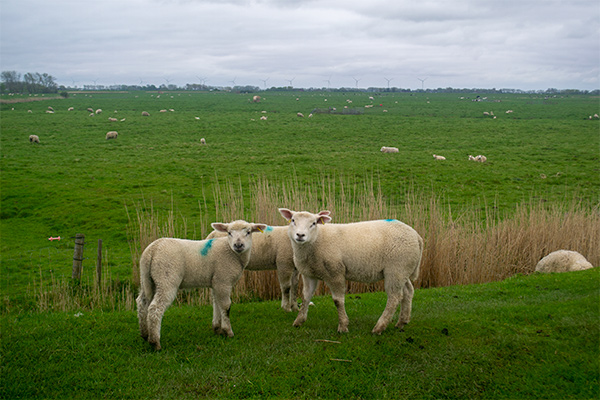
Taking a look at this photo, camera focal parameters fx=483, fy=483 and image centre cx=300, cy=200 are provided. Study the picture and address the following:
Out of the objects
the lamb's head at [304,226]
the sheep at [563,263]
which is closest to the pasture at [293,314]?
the sheep at [563,263]

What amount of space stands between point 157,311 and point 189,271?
71cm

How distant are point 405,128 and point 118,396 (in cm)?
5033

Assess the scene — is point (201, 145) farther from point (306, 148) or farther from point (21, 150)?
point (21, 150)

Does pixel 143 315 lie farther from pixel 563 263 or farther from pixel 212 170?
pixel 212 170

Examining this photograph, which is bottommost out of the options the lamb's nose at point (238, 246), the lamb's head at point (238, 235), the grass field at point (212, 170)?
the grass field at point (212, 170)

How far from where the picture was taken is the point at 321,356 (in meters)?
6.00

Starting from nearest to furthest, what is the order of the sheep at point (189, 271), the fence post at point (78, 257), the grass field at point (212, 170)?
the sheep at point (189, 271) → the fence post at point (78, 257) → the grass field at point (212, 170)

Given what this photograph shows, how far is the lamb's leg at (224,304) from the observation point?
6.63 m

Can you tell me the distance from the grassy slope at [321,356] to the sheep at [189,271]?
0.39m

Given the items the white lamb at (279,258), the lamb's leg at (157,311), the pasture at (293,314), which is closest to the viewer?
the pasture at (293,314)

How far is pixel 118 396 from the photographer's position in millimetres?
5309

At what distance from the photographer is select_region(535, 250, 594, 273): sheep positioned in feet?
33.1

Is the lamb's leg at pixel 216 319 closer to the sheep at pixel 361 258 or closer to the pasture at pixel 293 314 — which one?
the pasture at pixel 293 314

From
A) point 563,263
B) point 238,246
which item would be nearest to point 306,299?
point 238,246
